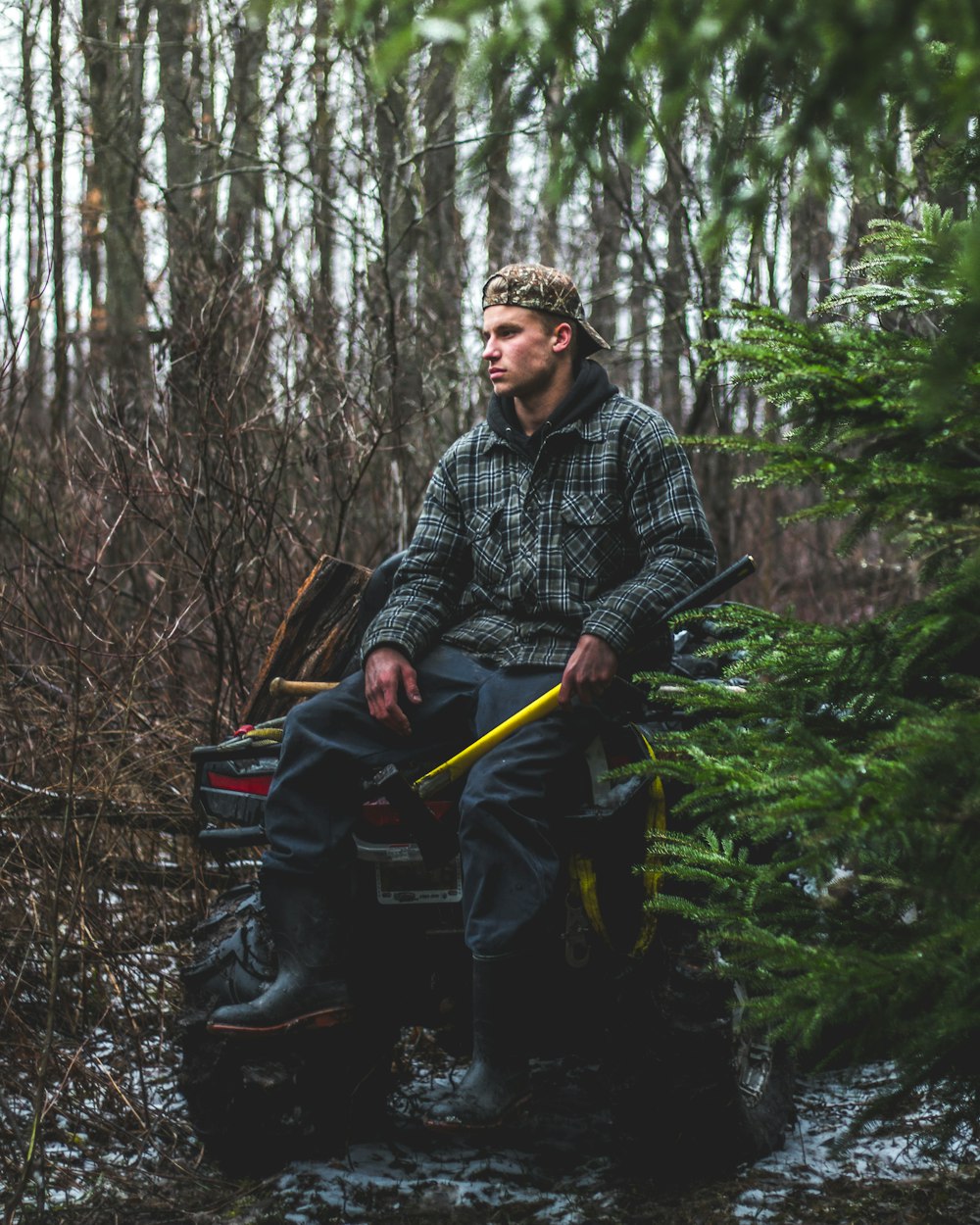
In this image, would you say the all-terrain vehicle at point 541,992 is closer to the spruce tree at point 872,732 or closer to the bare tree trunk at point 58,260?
the spruce tree at point 872,732

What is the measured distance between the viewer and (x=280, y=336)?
7641 mm

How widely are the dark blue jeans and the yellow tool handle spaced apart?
0.03 m

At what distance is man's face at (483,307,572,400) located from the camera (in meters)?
4.05

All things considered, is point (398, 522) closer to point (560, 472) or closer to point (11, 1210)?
point (560, 472)

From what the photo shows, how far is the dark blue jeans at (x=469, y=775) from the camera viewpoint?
3.29 m

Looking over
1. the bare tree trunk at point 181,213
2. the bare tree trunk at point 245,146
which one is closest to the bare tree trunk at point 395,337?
the bare tree trunk at point 245,146

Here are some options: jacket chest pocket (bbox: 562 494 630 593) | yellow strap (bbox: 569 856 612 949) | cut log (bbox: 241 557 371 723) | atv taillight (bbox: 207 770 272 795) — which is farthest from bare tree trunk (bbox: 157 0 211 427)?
yellow strap (bbox: 569 856 612 949)

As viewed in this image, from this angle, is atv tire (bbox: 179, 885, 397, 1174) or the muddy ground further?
Answer: atv tire (bbox: 179, 885, 397, 1174)

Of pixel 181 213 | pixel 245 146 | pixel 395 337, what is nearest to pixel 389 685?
pixel 395 337

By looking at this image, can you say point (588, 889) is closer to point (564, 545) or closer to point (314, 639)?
point (564, 545)

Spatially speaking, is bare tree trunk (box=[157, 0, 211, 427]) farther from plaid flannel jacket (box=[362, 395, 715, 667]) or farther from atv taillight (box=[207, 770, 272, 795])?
atv taillight (box=[207, 770, 272, 795])

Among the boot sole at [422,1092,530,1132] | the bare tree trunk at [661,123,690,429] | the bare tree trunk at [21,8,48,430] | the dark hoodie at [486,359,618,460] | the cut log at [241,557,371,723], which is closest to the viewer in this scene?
the boot sole at [422,1092,530,1132]

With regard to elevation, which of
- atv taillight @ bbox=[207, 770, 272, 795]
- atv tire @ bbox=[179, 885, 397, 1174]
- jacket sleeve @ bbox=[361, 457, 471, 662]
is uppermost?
jacket sleeve @ bbox=[361, 457, 471, 662]

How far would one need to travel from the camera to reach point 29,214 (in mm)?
11266
